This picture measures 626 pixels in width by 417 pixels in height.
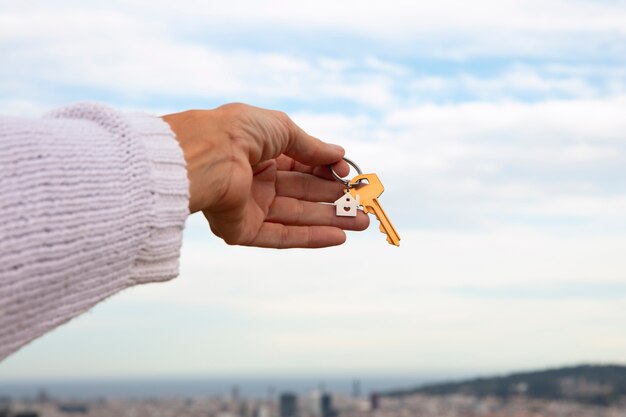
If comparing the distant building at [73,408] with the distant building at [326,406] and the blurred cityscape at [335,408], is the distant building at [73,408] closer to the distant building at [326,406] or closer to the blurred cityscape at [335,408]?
the blurred cityscape at [335,408]

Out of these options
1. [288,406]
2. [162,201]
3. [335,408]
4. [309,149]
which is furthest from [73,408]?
[162,201]

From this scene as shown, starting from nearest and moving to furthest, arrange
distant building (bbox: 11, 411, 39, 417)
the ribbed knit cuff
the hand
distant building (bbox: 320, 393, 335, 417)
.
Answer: the ribbed knit cuff
the hand
distant building (bbox: 11, 411, 39, 417)
distant building (bbox: 320, 393, 335, 417)

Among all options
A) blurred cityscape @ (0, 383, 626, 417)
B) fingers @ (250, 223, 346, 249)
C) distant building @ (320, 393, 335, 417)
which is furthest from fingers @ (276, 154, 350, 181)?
distant building @ (320, 393, 335, 417)

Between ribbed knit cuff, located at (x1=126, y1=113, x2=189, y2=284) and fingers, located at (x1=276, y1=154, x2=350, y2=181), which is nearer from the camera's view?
ribbed knit cuff, located at (x1=126, y1=113, x2=189, y2=284)

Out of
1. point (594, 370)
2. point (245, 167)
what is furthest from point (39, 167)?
point (594, 370)

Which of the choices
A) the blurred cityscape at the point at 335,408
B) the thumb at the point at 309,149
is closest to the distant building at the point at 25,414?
the blurred cityscape at the point at 335,408

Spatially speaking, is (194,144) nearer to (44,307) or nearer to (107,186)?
(107,186)

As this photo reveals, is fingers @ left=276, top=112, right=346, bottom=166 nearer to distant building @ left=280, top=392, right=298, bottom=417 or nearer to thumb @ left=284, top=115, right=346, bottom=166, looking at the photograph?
Result: thumb @ left=284, top=115, right=346, bottom=166
